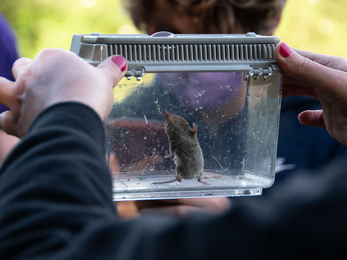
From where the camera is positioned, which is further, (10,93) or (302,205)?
(10,93)

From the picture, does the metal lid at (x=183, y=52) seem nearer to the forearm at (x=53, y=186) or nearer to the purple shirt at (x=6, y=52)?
the forearm at (x=53, y=186)

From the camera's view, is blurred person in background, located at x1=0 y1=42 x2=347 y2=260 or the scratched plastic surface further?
the scratched plastic surface

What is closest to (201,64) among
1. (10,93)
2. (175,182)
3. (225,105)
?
(225,105)

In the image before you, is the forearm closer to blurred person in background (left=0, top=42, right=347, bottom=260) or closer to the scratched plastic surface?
blurred person in background (left=0, top=42, right=347, bottom=260)

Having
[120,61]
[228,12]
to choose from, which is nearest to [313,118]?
[228,12]

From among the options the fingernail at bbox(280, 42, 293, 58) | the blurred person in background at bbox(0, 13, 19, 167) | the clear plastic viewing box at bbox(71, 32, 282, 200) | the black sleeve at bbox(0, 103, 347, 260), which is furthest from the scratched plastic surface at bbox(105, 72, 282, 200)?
the blurred person in background at bbox(0, 13, 19, 167)

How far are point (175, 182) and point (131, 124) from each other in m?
0.29

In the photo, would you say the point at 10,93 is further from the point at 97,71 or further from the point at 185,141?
the point at 185,141

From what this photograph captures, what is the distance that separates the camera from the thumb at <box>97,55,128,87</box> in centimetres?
83

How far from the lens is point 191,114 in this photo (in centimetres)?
112

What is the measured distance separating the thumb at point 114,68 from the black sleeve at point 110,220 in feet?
1.18

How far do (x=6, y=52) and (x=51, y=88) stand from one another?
1225 mm

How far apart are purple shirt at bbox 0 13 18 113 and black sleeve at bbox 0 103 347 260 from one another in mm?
1376

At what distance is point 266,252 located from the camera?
13.1 inches
